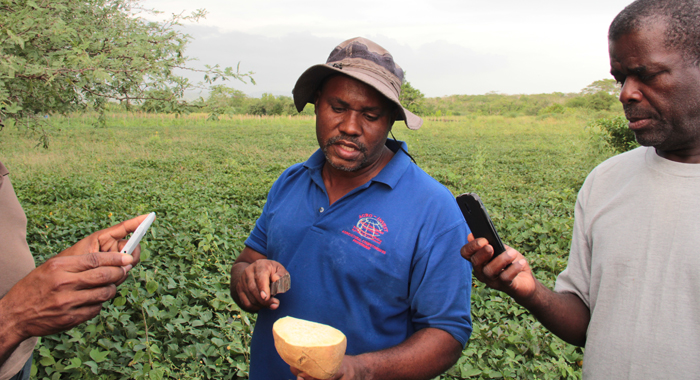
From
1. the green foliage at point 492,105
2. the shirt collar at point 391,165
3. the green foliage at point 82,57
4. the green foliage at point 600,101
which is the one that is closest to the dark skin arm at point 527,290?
the shirt collar at point 391,165

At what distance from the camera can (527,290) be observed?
1342 millimetres

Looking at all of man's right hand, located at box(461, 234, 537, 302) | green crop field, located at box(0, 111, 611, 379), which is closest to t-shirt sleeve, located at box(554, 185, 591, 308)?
man's right hand, located at box(461, 234, 537, 302)

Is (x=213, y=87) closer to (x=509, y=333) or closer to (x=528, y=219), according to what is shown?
(x=509, y=333)

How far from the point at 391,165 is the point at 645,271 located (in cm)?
85

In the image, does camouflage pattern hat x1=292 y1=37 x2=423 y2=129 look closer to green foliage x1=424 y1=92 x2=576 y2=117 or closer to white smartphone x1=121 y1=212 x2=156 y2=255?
white smartphone x1=121 y1=212 x2=156 y2=255

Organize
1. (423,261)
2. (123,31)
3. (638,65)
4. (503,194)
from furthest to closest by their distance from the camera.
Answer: (503,194) → (123,31) → (423,261) → (638,65)

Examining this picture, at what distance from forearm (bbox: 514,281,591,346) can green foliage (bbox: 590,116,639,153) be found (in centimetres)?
1011

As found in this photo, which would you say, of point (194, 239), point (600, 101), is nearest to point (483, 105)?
point (600, 101)

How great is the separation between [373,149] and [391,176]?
0.43 ft

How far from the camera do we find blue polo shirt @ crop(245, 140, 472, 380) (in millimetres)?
1474

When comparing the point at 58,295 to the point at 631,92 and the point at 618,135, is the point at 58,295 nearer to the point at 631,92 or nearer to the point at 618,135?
the point at 631,92

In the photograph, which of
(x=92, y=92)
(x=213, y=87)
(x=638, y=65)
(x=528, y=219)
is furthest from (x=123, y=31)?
(x=528, y=219)

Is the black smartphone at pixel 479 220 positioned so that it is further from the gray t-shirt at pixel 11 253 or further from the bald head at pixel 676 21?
the gray t-shirt at pixel 11 253

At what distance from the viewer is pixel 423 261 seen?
147cm
